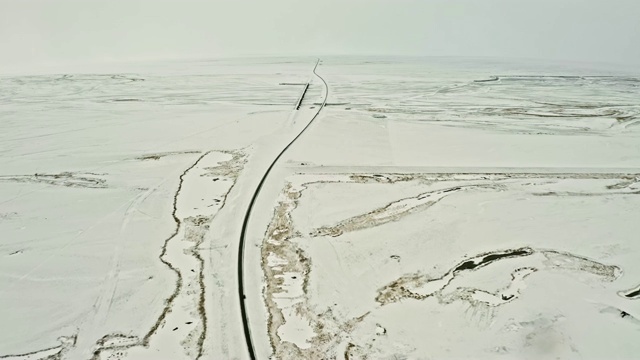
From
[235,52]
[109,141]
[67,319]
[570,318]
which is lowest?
[570,318]

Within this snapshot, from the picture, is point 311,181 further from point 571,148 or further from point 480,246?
point 571,148

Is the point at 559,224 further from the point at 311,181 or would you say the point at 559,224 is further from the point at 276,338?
the point at 276,338

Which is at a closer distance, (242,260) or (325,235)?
(242,260)

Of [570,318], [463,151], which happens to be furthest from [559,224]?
[463,151]

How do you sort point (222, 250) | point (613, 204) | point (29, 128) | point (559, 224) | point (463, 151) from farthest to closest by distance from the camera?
1. point (29, 128)
2. point (463, 151)
3. point (613, 204)
4. point (559, 224)
5. point (222, 250)

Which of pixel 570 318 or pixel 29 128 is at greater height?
pixel 29 128

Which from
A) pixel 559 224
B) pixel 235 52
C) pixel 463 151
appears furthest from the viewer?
pixel 235 52

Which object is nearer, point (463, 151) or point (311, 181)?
point (311, 181)
